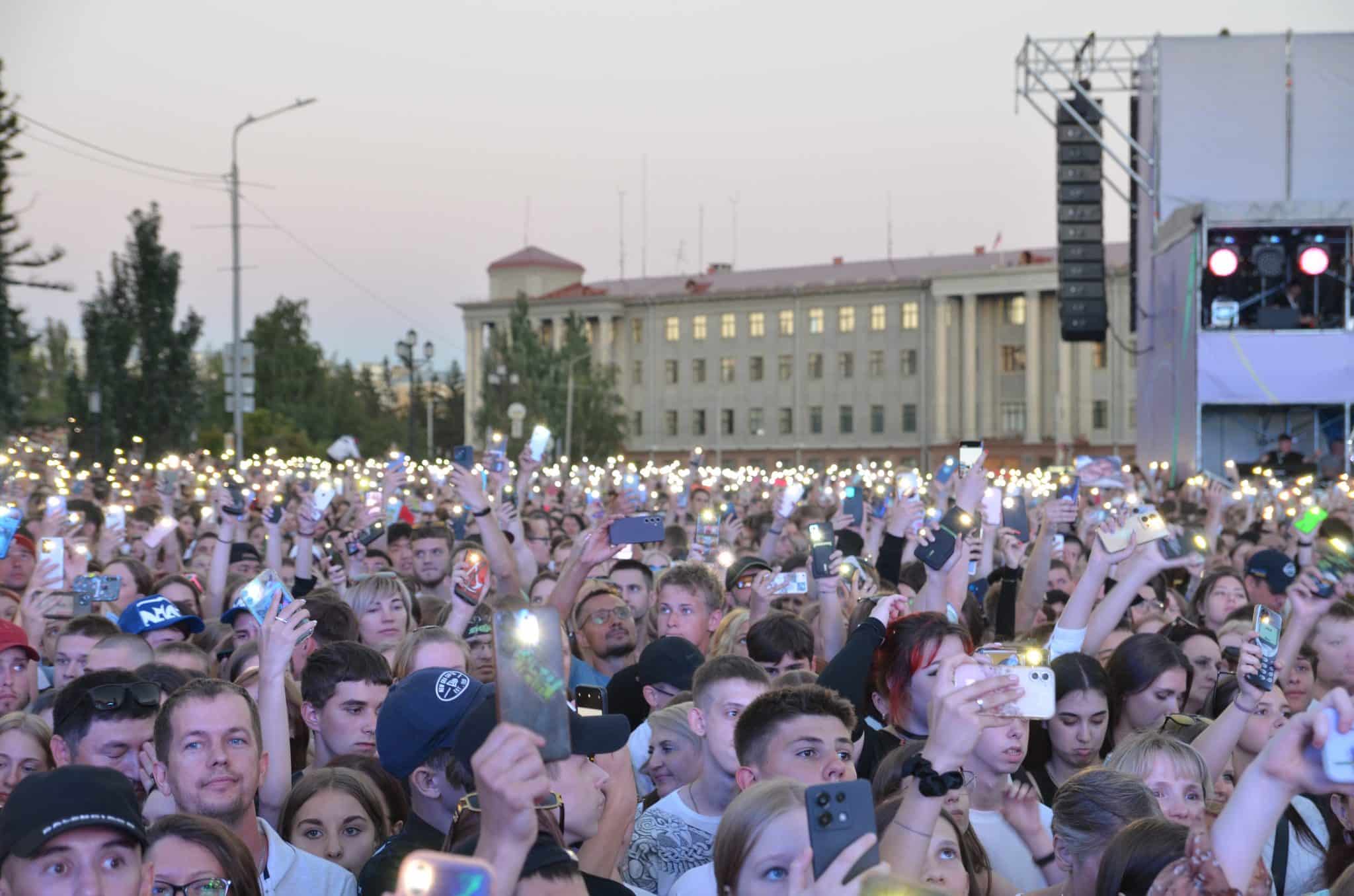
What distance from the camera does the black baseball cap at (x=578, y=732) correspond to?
3.63m

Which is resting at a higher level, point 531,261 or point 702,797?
point 531,261

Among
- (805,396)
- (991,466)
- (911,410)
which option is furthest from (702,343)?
(991,466)

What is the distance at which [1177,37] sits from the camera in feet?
108

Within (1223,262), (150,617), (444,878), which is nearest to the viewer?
(444,878)

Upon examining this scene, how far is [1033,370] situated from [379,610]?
277 feet

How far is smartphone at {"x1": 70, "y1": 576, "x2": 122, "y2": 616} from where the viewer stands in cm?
859

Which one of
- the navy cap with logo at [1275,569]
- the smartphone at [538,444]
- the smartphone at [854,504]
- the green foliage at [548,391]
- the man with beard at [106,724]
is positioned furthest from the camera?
the green foliage at [548,391]

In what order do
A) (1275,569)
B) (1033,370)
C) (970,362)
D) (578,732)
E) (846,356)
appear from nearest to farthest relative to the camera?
(578,732)
(1275,569)
(1033,370)
(970,362)
(846,356)

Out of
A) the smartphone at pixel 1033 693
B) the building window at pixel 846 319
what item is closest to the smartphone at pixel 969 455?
the smartphone at pixel 1033 693

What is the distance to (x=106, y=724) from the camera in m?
5.61

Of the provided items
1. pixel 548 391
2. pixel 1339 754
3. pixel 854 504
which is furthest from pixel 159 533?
pixel 548 391

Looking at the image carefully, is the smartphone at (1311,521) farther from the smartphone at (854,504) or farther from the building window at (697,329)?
the building window at (697,329)

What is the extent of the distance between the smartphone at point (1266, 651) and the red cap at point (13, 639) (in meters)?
5.11

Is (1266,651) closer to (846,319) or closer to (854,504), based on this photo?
(854,504)
